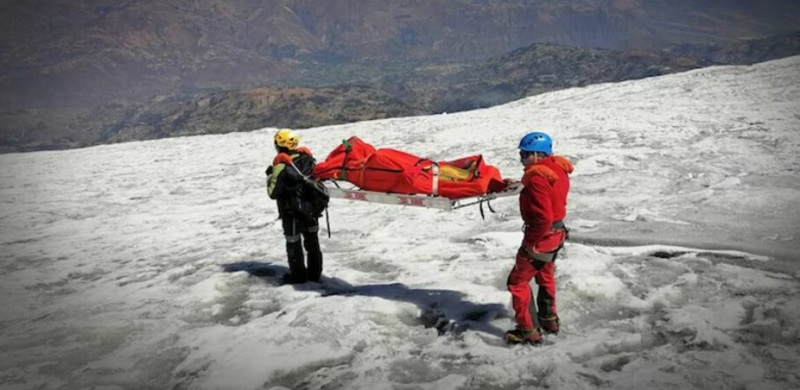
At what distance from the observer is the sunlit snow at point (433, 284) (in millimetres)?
4875

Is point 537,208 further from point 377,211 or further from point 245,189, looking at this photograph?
point 245,189

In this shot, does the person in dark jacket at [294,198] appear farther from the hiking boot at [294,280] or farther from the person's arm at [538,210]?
the person's arm at [538,210]

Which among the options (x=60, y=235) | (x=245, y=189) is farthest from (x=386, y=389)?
(x=245, y=189)

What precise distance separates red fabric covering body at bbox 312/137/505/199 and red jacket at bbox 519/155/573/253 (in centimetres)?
93

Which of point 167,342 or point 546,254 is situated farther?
point 167,342

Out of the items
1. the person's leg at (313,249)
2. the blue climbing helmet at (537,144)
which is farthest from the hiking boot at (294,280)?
the blue climbing helmet at (537,144)

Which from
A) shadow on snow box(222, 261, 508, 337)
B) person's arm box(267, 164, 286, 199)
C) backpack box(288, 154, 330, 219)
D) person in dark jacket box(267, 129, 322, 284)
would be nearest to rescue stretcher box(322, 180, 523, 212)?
backpack box(288, 154, 330, 219)

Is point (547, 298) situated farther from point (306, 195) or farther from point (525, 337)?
point (306, 195)

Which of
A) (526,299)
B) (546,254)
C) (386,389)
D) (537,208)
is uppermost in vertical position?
(537,208)

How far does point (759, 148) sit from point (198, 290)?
44.1ft

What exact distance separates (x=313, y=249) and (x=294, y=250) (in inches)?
11.1

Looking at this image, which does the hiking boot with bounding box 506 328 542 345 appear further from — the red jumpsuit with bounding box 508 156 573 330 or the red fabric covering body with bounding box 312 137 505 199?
the red fabric covering body with bounding box 312 137 505 199

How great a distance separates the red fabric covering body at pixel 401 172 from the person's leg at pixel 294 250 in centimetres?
93

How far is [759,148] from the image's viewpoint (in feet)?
41.3
